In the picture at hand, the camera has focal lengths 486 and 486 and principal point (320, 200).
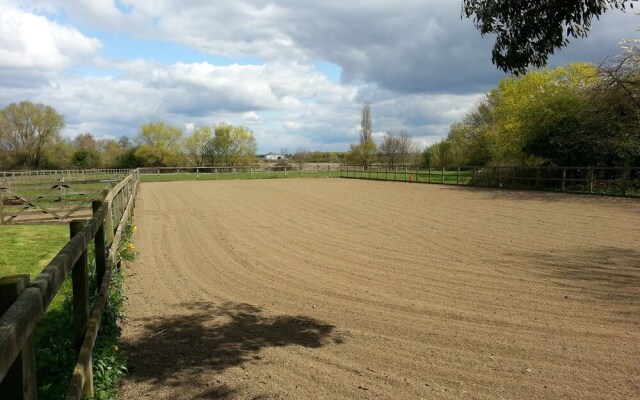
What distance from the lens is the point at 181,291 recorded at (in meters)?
7.47

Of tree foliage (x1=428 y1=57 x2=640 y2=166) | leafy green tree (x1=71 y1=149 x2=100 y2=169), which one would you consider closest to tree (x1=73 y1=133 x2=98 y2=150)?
leafy green tree (x1=71 y1=149 x2=100 y2=169)

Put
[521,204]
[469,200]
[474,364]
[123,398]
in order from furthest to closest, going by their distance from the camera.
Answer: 1. [469,200]
2. [521,204]
3. [474,364]
4. [123,398]

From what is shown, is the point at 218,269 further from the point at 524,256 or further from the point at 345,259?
the point at 524,256

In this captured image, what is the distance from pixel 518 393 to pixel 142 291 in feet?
18.2

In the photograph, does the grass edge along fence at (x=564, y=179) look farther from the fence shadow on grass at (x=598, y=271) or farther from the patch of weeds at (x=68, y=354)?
the patch of weeds at (x=68, y=354)

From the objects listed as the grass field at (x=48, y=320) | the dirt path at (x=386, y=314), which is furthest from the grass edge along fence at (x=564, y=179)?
the grass field at (x=48, y=320)

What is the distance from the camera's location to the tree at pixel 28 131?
74.4m

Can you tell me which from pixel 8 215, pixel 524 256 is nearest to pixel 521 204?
pixel 524 256

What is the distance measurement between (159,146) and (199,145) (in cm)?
706

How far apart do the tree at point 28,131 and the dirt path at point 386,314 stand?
7469 cm

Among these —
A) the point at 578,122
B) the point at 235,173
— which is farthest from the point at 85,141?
the point at 578,122

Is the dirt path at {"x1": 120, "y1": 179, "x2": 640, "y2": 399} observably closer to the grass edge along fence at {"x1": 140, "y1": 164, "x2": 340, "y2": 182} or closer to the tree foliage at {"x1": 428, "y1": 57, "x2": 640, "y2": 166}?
the tree foliage at {"x1": 428, "y1": 57, "x2": 640, "y2": 166}

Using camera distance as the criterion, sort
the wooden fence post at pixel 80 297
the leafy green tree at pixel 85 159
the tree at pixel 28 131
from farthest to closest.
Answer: the leafy green tree at pixel 85 159
the tree at pixel 28 131
the wooden fence post at pixel 80 297

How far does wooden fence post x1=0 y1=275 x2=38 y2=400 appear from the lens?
1819 mm
